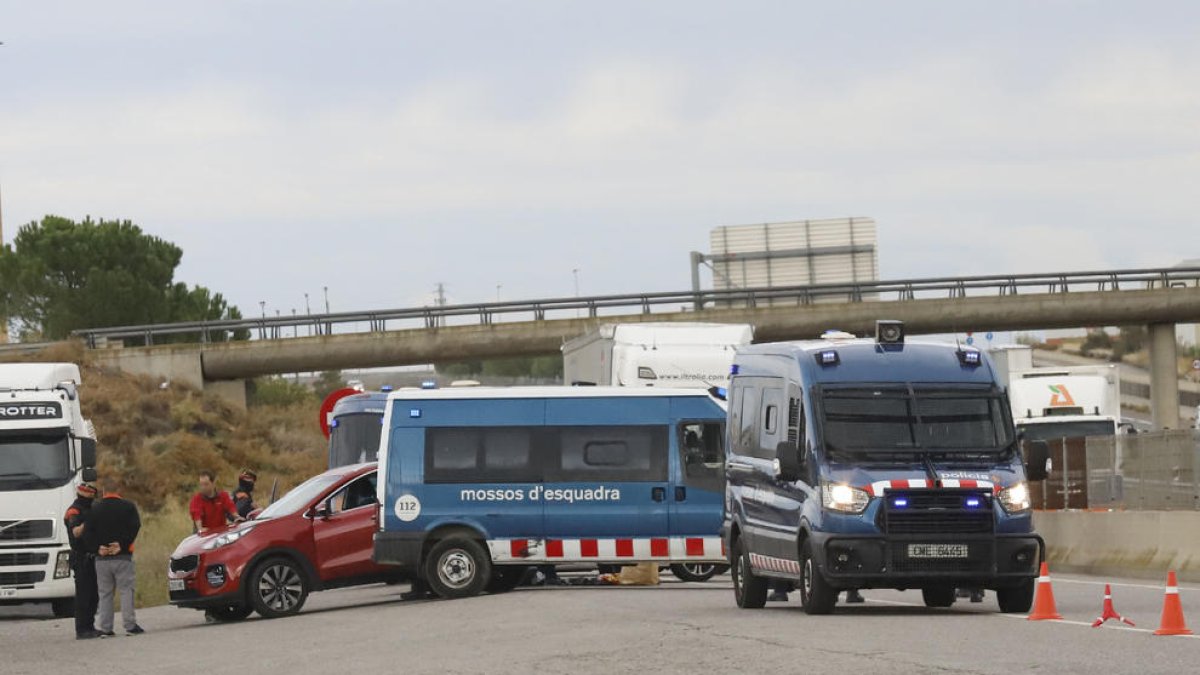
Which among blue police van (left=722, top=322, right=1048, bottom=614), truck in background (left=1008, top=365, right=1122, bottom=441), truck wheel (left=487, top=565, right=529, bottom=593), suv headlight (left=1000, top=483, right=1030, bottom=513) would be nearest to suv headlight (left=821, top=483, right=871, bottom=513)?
blue police van (left=722, top=322, right=1048, bottom=614)

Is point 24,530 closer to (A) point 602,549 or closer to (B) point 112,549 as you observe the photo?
(B) point 112,549

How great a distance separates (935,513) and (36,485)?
14.2 m

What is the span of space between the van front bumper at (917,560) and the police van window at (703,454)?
7777 millimetres

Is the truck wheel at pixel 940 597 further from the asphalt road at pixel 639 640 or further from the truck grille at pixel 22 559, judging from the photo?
the truck grille at pixel 22 559

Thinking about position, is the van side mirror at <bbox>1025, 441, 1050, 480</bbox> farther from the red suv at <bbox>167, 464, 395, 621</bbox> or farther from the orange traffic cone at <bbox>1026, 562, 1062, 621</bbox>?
the red suv at <bbox>167, 464, 395, 621</bbox>

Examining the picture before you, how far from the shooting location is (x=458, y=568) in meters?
26.0

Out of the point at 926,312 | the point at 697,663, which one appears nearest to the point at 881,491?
the point at 697,663

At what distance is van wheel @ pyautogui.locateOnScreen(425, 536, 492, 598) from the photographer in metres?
25.8

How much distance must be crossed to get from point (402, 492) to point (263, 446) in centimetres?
4260

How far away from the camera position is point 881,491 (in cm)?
1884

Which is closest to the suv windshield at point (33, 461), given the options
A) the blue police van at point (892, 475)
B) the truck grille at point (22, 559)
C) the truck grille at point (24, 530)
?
the truck grille at point (24, 530)

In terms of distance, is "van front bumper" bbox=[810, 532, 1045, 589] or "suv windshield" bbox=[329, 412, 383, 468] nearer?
"van front bumper" bbox=[810, 532, 1045, 589]

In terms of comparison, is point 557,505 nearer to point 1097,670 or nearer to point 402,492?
point 402,492

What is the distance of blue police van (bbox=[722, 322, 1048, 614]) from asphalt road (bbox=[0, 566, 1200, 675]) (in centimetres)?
44
